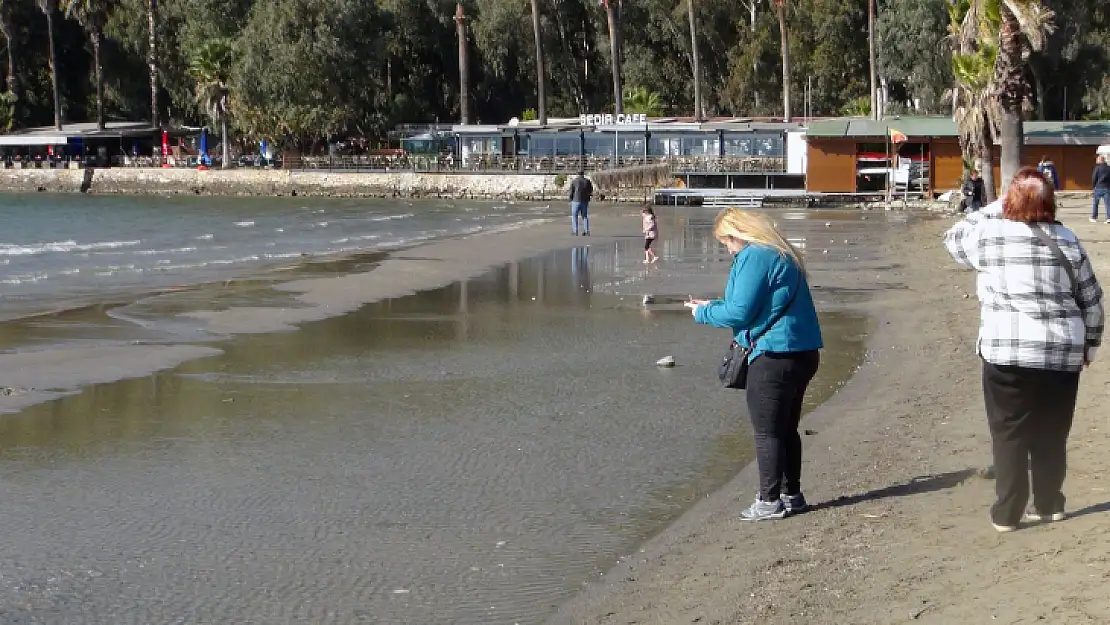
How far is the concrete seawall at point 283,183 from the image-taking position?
212 ft

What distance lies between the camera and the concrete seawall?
212 feet

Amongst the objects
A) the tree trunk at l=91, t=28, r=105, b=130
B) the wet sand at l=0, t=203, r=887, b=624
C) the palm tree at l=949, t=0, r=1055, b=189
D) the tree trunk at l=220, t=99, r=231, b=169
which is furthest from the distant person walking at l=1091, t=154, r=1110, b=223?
the tree trunk at l=91, t=28, r=105, b=130

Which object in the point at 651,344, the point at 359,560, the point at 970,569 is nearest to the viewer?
the point at 970,569

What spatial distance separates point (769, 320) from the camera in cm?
668

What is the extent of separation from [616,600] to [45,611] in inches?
99.5

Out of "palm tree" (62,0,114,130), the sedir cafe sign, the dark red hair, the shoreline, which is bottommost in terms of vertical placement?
the shoreline

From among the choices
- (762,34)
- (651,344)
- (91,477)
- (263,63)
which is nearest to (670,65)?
(762,34)

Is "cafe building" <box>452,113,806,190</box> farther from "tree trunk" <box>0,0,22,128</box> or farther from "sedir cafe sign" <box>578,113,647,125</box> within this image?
"tree trunk" <box>0,0,22,128</box>

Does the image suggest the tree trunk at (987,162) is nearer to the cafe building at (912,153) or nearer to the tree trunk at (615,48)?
the cafe building at (912,153)

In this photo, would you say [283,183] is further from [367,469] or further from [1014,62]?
[367,469]

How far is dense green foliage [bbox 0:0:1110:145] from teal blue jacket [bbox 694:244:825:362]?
59.7m

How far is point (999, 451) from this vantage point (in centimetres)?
630

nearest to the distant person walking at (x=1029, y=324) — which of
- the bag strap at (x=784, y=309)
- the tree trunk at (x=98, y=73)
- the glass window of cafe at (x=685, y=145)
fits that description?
the bag strap at (x=784, y=309)

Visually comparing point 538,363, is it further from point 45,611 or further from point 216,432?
point 45,611
